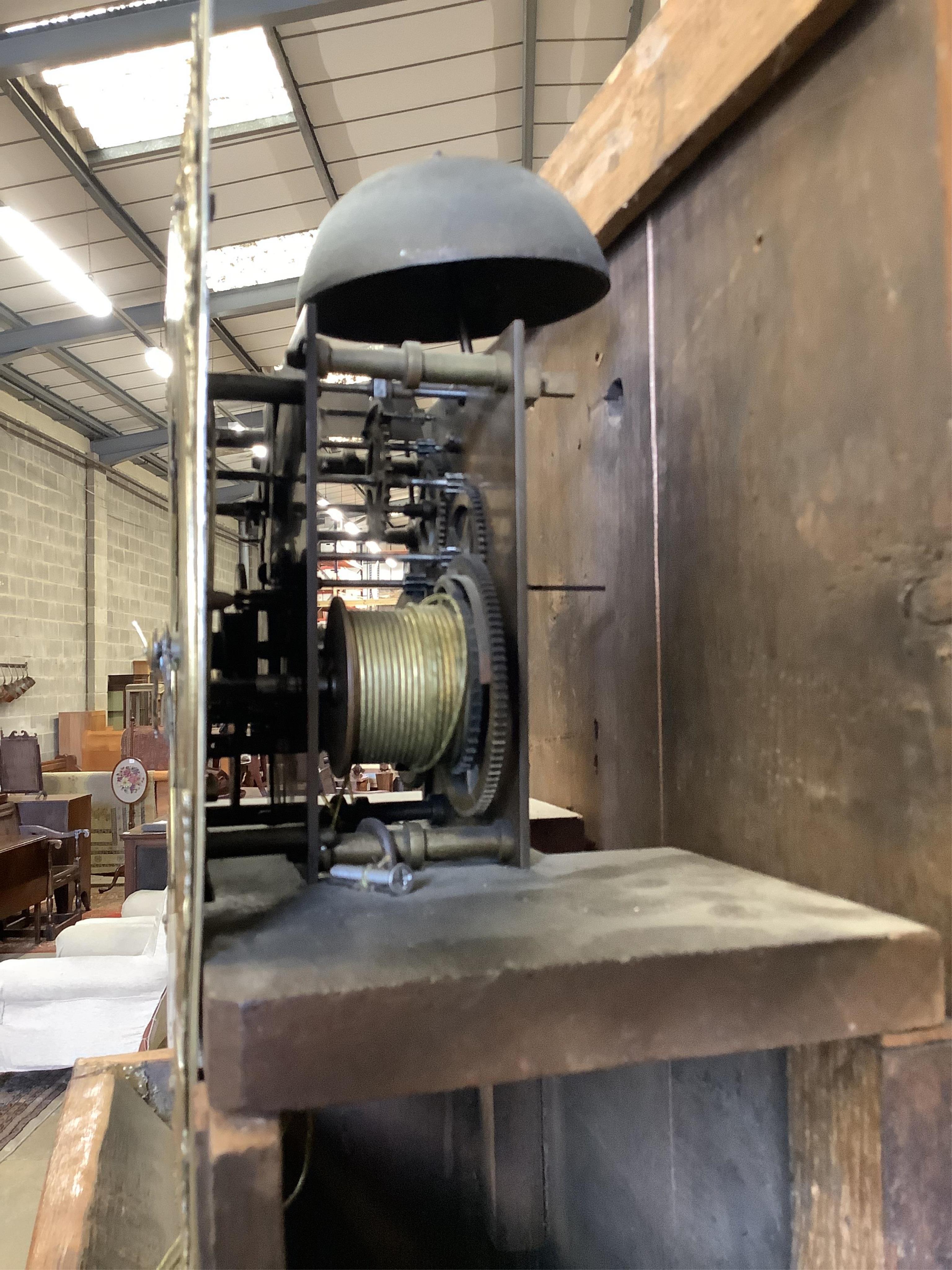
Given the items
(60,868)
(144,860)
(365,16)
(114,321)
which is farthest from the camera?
(114,321)

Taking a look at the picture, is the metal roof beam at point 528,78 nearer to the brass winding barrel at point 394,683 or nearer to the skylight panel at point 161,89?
the skylight panel at point 161,89

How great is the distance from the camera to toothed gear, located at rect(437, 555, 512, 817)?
1.37 metres

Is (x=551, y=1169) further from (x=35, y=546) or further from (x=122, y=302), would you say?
(x=35, y=546)

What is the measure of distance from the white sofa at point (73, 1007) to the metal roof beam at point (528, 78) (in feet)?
11.9

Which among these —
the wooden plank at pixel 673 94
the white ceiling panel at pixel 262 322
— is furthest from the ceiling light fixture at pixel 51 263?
the wooden plank at pixel 673 94

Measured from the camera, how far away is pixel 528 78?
15.5 ft

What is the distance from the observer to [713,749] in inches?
61.3

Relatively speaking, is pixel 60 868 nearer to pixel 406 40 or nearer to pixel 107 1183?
pixel 107 1183

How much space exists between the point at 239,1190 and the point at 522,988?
1.09 ft

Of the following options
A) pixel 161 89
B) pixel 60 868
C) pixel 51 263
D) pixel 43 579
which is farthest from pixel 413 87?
pixel 43 579

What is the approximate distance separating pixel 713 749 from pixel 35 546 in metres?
A: 8.24

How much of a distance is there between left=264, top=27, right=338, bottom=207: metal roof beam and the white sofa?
3722 millimetres

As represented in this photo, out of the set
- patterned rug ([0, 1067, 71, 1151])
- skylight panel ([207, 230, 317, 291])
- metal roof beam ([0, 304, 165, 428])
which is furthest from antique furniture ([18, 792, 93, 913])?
skylight panel ([207, 230, 317, 291])

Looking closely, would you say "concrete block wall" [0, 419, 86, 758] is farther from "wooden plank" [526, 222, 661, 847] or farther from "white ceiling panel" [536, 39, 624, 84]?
"wooden plank" [526, 222, 661, 847]
